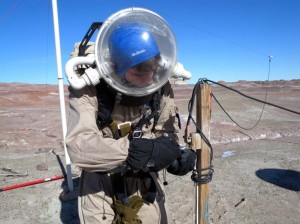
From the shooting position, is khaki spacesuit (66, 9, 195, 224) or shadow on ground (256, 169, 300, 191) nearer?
khaki spacesuit (66, 9, 195, 224)

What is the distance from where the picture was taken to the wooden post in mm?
1821

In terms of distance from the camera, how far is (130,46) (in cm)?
170

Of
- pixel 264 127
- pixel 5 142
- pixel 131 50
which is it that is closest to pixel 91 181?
pixel 131 50

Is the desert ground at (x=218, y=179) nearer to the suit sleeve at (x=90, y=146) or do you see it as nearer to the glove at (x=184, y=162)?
the glove at (x=184, y=162)

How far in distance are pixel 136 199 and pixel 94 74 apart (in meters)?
0.92

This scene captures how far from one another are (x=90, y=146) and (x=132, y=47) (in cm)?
60

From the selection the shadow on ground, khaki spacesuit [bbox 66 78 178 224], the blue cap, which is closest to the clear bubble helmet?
the blue cap

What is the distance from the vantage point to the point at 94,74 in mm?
1699

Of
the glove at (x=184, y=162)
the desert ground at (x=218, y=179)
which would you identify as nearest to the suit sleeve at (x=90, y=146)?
the glove at (x=184, y=162)

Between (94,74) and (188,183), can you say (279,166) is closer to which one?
(188,183)

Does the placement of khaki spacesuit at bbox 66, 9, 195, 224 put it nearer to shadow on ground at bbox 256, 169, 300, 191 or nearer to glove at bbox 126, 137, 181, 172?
glove at bbox 126, 137, 181, 172

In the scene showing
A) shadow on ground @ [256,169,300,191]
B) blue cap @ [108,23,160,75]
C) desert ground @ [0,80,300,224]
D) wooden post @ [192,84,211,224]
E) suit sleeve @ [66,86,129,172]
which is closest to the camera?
suit sleeve @ [66,86,129,172]

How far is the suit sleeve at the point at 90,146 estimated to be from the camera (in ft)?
5.13

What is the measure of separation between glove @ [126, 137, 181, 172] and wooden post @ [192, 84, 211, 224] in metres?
0.29
